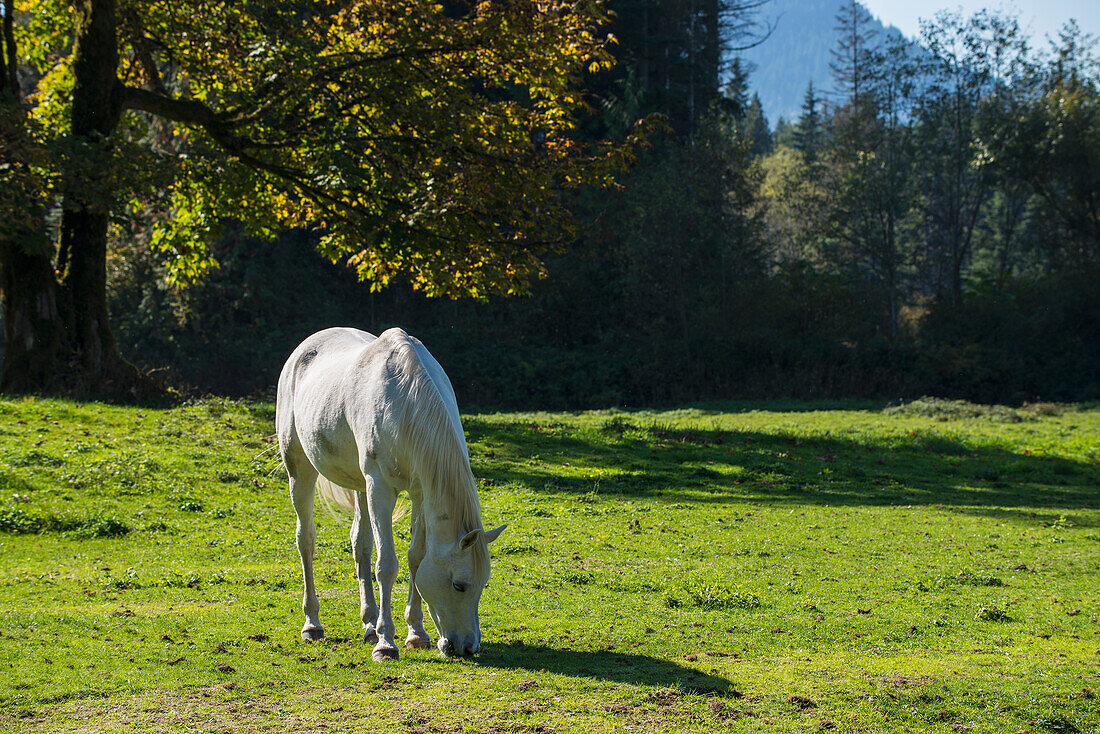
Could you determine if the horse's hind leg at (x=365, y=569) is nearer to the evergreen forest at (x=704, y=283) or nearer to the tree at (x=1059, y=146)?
the evergreen forest at (x=704, y=283)

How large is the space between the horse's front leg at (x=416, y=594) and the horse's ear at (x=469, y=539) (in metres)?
0.40

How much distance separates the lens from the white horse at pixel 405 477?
5.95 metres

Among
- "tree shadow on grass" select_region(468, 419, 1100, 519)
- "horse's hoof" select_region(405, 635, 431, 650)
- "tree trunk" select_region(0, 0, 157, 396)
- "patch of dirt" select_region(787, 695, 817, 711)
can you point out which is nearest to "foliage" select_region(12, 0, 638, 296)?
"tree trunk" select_region(0, 0, 157, 396)

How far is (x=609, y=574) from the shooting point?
8992mm

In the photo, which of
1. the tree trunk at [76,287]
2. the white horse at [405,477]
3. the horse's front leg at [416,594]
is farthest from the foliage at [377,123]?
the horse's front leg at [416,594]

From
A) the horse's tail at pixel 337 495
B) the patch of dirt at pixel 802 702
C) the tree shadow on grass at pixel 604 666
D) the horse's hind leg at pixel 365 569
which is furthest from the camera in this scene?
the horse's tail at pixel 337 495

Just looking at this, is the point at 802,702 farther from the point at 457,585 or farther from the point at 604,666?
the point at 457,585

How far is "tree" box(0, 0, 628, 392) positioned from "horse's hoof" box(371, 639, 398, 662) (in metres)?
12.1

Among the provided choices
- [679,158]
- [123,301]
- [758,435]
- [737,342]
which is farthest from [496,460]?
[123,301]

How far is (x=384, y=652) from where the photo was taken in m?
5.98

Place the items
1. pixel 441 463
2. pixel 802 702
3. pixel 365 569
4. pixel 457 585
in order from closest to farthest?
pixel 802 702, pixel 457 585, pixel 441 463, pixel 365 569

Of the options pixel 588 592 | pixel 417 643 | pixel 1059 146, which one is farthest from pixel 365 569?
pixel 1059 146

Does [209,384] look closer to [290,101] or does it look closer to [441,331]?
[441,331]

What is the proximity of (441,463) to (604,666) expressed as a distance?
1.72 meters
